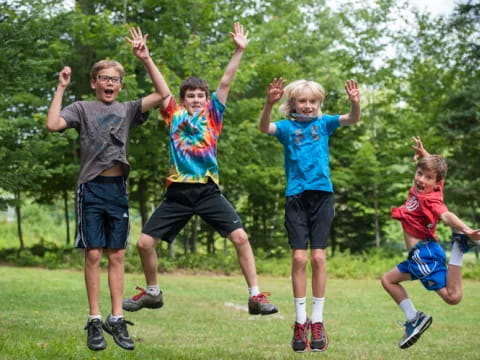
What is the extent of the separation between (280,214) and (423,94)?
8.68 m

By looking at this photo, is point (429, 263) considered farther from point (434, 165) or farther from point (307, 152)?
point (307, 152)

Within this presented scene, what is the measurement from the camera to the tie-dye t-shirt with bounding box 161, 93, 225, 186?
20.5 feet

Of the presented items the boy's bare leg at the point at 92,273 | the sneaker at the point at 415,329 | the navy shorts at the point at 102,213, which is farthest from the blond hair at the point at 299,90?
the sneaker at the point at 415,329

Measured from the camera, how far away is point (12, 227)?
3834 cm

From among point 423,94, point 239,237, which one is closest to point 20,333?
point 239,237

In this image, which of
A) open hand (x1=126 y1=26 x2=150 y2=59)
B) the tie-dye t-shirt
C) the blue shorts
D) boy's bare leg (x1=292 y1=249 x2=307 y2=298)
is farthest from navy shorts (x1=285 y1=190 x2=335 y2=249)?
open hand (x1=126 y1=26 x2=150 y2=59)

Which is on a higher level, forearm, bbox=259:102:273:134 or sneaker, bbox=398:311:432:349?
forearm, bbox=259:102:273:134

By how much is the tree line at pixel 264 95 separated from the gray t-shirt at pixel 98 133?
7819 millimetres

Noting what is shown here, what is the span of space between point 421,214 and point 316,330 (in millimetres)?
1666

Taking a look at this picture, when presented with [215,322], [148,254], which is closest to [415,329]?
[148,254]

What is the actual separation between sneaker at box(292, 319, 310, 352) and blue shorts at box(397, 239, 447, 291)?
142cm

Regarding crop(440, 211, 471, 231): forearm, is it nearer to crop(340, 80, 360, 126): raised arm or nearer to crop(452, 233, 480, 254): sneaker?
crop(452, 233, 480, 254): sneaker

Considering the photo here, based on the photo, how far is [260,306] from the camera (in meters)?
6.09

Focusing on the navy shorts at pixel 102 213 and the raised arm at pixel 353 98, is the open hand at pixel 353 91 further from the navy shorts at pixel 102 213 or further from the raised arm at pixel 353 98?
the navy shorts at pixel 102 213
